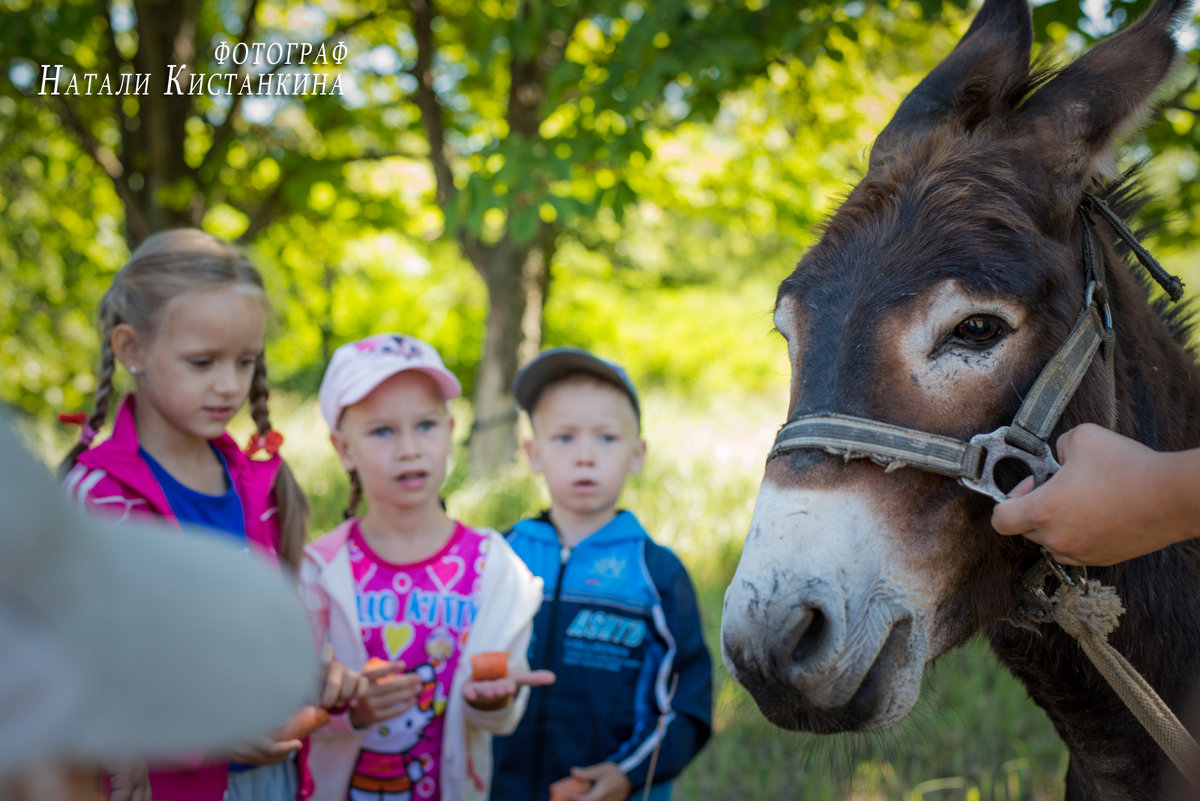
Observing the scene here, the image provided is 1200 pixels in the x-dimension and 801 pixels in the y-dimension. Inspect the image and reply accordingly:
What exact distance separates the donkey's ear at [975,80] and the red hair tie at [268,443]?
6.51ft

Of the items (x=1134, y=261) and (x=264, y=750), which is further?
(x=1134, y=261)

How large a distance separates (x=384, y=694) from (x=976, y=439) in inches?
60.5

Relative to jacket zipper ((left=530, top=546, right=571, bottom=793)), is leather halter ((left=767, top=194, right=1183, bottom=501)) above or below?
above

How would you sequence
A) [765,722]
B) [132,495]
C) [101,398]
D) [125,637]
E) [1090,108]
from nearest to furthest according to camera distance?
[125,637] → [1090,108] → [132,495] → [101,398] → [765,722]

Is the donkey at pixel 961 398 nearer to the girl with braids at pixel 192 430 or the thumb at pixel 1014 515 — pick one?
the thumb at pixel 1014 515

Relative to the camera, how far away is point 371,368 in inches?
97.6

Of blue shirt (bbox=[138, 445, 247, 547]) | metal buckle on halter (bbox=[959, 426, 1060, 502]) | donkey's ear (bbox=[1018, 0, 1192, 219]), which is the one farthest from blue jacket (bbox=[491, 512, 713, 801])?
donkey's ear (bbox=[1018, 0, 1192, 219])

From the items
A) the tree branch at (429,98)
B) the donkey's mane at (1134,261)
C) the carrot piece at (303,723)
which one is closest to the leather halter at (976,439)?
the donkey's mane at (1134,261)

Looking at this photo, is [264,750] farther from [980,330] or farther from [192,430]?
[980,330]

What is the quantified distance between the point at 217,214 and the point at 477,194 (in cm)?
748

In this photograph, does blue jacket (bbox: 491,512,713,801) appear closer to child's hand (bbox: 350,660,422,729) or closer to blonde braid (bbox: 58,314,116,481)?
child's hand (bbox: 350,660,422,729)

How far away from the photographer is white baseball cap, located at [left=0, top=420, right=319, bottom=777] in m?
0.58

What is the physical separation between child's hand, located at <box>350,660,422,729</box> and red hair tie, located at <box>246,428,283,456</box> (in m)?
0.85

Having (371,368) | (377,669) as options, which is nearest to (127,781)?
(377,669)
